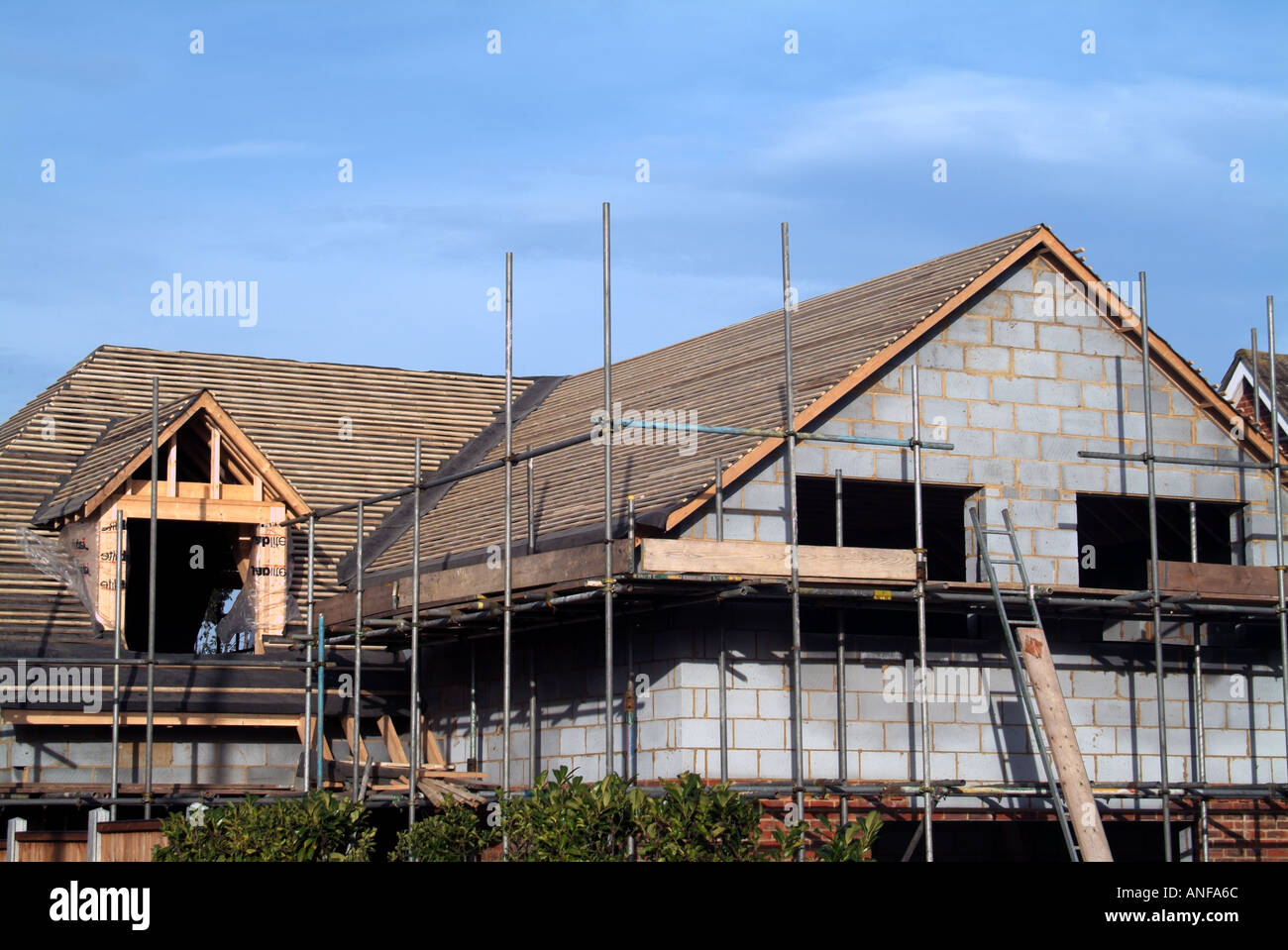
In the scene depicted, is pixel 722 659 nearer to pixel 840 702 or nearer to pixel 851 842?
pixel 840 702

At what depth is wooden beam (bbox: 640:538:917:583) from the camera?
54.4ft

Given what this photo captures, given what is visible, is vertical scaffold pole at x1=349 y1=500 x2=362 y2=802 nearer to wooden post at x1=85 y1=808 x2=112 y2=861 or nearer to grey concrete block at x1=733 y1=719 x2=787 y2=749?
wooden post at x1=85 y1=808 x2=112 y2=861

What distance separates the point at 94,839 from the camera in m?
17.6

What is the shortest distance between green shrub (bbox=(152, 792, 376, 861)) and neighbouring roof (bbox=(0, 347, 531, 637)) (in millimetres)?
6080

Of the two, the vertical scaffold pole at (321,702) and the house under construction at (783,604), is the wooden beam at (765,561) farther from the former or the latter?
the vertical scaffold pole at (321,702)

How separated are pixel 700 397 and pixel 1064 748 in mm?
6954

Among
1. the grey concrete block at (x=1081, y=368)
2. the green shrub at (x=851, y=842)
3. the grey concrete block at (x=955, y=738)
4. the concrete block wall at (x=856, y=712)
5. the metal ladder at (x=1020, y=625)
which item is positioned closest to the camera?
the green shrub at (x=851, y=842)

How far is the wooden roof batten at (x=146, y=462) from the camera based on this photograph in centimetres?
2120

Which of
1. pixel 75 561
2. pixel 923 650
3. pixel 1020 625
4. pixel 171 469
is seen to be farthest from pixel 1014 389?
pixel 75 561

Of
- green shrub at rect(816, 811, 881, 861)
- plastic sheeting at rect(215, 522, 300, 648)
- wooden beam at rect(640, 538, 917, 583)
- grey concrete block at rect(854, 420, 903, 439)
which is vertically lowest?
green shrub at rect(816, 811, 881, 861)

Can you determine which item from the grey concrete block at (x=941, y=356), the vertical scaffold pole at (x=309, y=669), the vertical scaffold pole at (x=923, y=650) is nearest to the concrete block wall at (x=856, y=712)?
the vertical scaffold pole at (x=923, y=650)

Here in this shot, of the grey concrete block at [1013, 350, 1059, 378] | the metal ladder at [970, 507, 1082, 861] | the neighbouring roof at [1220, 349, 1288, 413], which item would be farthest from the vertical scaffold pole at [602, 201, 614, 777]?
the neighbouring roof at [1220, 349, 1288, 413]

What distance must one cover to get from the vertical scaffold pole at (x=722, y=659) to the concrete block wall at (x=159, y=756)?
627 centimetres
